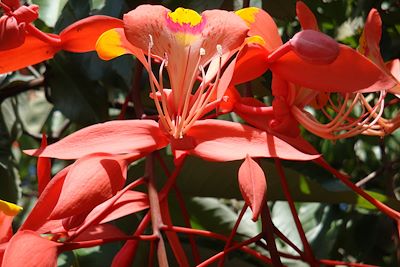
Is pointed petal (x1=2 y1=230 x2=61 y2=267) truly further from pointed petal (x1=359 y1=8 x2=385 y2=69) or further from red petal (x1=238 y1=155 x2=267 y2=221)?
pointed petal (x1=359 y1=8 x2=385 y2=69)

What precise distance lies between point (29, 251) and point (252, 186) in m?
0.18

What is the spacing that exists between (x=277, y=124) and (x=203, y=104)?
83 mm

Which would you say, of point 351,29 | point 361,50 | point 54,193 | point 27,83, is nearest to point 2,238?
point 54,193

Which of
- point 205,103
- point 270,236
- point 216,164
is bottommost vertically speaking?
point 216,164

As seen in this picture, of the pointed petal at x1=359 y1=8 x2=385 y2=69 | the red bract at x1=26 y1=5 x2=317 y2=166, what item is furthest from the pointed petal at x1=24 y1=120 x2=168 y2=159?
the pointed petal at x1=359 y1=8 x2=385 y2=69

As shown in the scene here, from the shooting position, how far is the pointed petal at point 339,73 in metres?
0.71

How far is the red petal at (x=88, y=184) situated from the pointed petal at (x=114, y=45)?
12 centimetres

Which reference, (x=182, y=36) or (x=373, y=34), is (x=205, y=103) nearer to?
(x=182, y=36)

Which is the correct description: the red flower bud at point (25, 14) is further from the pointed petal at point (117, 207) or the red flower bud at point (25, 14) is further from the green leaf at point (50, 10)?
the green leaf at point (50, 10)

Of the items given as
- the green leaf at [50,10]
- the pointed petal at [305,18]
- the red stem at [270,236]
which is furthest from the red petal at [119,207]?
the green leaf at [50,10]

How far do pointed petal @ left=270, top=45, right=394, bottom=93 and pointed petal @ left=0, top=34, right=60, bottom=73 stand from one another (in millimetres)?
230

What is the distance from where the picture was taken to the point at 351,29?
141 centimetres

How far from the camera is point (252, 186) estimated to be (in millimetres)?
645

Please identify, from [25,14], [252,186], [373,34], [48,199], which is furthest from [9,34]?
[373,34]
